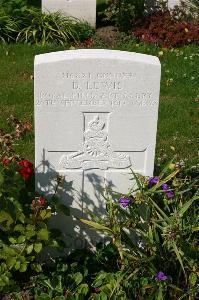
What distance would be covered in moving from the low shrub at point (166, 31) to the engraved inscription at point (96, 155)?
5.18 meters

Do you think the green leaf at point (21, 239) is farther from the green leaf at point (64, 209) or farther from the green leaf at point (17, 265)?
the green leaf at point (64, 209)

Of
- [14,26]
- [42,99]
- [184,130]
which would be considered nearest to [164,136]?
[184,130]

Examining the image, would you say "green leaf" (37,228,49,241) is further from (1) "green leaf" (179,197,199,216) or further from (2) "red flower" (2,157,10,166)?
(1) "green leaf" (179,197,199,216)

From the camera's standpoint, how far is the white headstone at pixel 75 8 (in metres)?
9.61

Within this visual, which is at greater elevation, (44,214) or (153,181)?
(153,181)

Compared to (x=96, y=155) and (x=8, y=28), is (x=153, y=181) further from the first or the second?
(x=8, y=28)

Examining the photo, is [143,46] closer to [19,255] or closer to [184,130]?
[184,130]

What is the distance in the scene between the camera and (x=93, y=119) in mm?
4094

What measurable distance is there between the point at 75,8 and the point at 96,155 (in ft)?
19.3

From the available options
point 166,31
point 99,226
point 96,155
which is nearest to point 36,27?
point 166,31

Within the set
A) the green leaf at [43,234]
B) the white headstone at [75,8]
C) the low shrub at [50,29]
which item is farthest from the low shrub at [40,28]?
the green leaf at [43,234]

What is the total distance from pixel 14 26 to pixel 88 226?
17.5 feet

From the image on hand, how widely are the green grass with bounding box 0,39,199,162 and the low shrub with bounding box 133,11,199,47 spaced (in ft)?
0.56

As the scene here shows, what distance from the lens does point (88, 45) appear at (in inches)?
361
